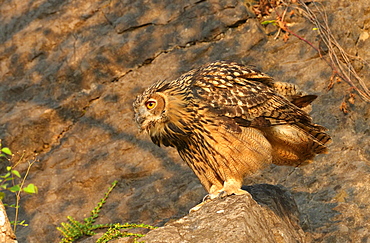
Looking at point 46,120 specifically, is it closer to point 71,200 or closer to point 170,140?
point 71,200

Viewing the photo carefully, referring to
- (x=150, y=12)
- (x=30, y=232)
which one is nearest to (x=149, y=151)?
(x=30, y=232)

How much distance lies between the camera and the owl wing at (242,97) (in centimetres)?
486

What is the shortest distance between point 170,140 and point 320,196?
6.72ft

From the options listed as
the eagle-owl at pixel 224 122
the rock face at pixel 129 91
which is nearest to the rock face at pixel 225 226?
the eagle-owl at pixel 224 122

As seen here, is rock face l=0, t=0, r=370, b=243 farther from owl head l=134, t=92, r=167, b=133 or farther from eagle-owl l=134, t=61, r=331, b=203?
owl head l=134, t=92, r=167, b=133

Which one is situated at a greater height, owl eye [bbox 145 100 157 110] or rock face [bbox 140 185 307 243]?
owl eye [bbox 145 100 157 110]

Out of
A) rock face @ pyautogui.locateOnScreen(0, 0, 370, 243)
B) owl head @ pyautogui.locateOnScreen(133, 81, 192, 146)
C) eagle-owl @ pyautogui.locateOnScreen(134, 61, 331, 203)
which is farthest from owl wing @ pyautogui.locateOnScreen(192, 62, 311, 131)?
rock face @ pyautogui.locateOnScreen(0, 0, 370, 243)

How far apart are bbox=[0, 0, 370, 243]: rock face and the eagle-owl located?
1177 mm

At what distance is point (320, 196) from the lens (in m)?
6.01

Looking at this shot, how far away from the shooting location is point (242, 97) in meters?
5.00

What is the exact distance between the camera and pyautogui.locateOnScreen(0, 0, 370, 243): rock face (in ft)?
21.8

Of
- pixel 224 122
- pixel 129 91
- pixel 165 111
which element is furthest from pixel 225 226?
pixel 129 91

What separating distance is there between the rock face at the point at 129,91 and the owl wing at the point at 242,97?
132cm

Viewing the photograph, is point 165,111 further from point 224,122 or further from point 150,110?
point 224,122
